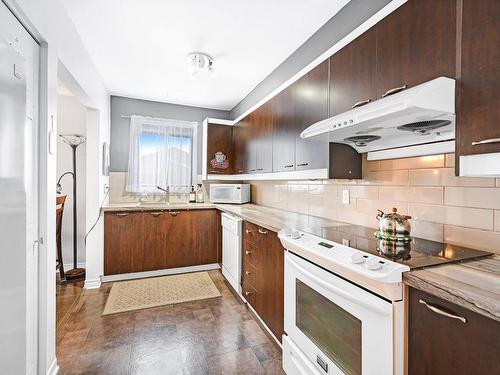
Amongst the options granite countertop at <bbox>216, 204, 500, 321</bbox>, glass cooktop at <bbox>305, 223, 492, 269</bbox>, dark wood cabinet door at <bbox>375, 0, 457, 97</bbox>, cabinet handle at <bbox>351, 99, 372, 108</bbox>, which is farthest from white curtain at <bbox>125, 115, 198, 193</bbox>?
granite countertop at <bbox>216, 204, 500, 321</bbox>

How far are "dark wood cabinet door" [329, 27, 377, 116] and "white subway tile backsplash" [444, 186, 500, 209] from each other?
643 mm

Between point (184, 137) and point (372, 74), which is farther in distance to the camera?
point (184, 137)

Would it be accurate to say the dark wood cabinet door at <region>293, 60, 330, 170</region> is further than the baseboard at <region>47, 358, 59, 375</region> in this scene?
Yes

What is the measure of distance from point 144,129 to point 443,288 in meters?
3.96

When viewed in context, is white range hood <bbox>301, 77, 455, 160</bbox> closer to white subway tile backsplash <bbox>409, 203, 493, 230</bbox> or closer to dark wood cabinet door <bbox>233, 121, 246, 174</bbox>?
white subway tile backsplash <bbox>409, 203, 493, 230</bbox>

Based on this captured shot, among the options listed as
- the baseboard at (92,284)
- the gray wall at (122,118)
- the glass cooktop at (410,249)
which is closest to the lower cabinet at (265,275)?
the glass cooktop at (410,249)

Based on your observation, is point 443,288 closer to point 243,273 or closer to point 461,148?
point 461,148

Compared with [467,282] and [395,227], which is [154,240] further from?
[467,282]

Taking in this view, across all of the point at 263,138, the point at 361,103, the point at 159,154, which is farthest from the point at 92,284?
the point at 361,103

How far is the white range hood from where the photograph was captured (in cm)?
103

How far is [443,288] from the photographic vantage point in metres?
0.82

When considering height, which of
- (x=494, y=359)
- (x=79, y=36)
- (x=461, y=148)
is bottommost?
(x=494, y=359)

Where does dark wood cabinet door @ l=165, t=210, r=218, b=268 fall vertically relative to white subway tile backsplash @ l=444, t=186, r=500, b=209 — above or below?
below

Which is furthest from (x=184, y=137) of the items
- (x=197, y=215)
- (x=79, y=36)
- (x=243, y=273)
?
(x=243, y=273)
